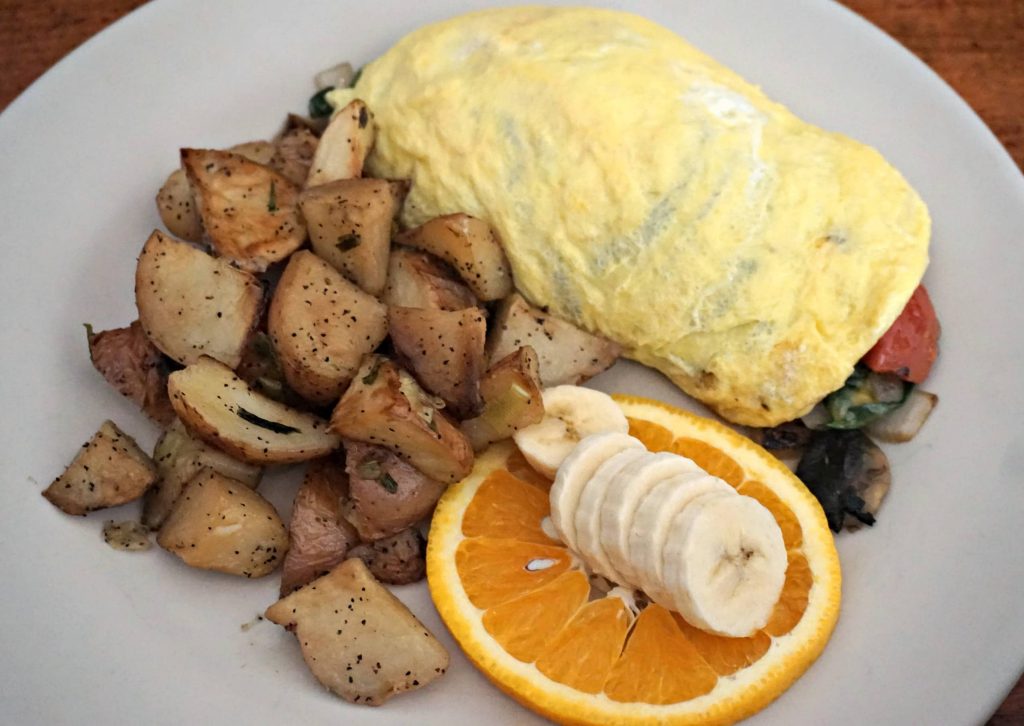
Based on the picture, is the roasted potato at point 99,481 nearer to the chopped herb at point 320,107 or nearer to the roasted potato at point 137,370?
the roasted potato at point 137,370

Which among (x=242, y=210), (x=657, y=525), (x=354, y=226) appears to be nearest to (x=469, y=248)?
(x=354, y=226)

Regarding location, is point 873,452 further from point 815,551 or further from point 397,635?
point 397,635

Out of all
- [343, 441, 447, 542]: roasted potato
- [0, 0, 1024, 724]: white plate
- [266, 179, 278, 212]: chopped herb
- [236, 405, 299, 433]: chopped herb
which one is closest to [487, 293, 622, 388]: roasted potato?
[0, 0, 1024, 724]: white plate

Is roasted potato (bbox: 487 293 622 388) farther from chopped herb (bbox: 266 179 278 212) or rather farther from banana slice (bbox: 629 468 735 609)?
chopped herb (bbox: 266 179 278 212)

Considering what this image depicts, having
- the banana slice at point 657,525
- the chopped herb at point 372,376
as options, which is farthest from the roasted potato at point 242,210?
the banana slice at point 657,525

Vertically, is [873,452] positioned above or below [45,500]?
below

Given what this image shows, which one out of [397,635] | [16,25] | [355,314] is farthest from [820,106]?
[16,25]

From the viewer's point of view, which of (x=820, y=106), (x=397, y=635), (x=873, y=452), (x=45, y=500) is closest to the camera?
(x=397, y=635)
